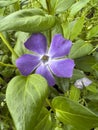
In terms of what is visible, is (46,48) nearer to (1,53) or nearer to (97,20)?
(1,53)

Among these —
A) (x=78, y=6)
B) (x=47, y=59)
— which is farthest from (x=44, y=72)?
(x=78, y=6)

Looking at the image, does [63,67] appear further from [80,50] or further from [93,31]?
[93,31]

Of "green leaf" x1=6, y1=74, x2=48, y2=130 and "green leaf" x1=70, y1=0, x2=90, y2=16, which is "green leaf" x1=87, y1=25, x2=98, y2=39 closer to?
"green leaf" x1=70, y1=0, x2=90, y2=16

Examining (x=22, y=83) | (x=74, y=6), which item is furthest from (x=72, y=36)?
(x=22, y=83)

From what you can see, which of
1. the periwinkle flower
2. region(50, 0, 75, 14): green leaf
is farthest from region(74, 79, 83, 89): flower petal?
region(50, 0, 75, 14): green leaf

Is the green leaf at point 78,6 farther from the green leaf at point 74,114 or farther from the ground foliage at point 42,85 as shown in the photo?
the green leaf at point 74,114

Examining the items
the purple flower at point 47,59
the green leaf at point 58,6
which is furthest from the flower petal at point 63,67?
the green leaf at point 58,6

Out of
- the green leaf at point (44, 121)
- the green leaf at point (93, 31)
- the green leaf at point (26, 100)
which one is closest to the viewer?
the green leaf at point (26, 100)

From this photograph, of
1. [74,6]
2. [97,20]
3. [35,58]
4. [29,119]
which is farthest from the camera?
[97,20]
